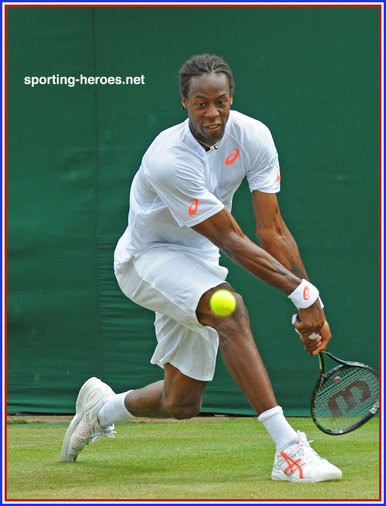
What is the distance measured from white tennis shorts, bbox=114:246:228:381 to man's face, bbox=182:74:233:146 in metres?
0.51

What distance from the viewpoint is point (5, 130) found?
218 inches

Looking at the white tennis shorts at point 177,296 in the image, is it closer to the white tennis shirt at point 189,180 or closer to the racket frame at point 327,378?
the white tennis shirt at point 189,180

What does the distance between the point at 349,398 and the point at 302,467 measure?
494mm

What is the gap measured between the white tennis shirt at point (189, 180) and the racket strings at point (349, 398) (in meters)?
0.70

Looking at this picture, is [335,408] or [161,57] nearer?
[335,408]

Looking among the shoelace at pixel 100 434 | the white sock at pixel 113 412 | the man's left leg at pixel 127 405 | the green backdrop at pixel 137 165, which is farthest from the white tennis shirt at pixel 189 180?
the green backdrop at pixel 137 165

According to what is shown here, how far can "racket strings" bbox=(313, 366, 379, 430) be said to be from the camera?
3.39m

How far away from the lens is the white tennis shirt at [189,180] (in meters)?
3.27

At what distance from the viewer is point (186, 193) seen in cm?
326

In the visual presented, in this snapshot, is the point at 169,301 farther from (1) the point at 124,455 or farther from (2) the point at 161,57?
(2) the point at 161,57

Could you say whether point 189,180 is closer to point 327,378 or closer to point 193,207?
point 193,207

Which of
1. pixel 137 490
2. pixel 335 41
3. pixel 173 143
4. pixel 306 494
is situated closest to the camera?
pixel 306 494

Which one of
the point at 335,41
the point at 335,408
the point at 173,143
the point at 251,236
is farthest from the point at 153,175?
the point at 335,41

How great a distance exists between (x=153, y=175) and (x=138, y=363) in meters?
2.31
